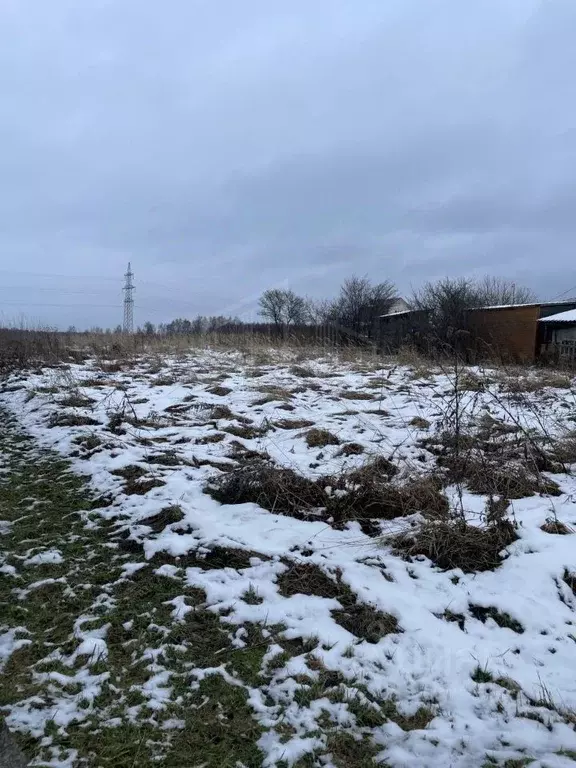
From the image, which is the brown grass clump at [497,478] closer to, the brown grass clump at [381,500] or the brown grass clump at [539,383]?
the brown grass clump at [381,500]

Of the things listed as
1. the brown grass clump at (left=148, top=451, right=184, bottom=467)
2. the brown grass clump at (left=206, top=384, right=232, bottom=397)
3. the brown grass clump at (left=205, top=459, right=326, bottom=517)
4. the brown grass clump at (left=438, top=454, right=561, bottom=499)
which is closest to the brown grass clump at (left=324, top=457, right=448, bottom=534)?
the brown grass clump at (left=205, top=459, right=326, bottom=517)

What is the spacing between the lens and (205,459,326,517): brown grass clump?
14.6 ft

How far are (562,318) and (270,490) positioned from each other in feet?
49.9

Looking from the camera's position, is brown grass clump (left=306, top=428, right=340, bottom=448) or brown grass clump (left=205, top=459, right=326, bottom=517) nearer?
brown grass clump (left=205, top=459, right=326, bottom=517)

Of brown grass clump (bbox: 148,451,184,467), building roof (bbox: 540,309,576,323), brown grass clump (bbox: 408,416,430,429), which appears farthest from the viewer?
building roof (bbox: 540,309,576,323)

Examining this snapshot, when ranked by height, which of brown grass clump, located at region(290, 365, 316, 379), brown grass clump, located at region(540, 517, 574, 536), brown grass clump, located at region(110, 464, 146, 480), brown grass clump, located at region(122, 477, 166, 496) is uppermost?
brown grass clump, located at region(290, 365, 316, 379)

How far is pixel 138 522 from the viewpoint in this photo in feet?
13.8

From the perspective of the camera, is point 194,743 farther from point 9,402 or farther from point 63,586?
point 9,402

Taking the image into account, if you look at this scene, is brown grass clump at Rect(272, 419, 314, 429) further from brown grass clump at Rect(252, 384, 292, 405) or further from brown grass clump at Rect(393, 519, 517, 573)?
brown grass clump at Rect(393, 519, 517, 573)

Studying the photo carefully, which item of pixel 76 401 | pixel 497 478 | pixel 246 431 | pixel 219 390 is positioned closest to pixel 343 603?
pixel 497 478

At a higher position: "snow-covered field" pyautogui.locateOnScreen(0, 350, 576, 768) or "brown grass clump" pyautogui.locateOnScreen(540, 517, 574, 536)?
"brown grass clump" pyautogui.locateOnScreen(540, 517, 574, 536)

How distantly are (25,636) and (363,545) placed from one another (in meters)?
2.26

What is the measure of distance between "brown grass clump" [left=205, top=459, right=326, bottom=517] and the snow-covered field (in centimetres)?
5

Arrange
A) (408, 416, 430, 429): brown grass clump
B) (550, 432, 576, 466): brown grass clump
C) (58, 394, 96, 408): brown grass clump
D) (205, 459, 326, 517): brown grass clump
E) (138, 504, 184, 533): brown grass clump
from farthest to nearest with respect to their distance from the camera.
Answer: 1. (58, 394, 96, 408): brown grass clump
2. (408, 416, 430, 429): brown grass clump
3. (550, 432, 576, 466): brown grass clump
4. (205, 459, 326, 517): brown grass clump
5. (138, 504, 184, 533): brown grass clump
